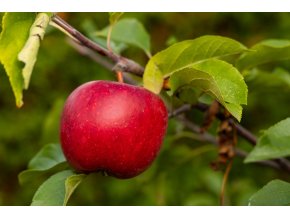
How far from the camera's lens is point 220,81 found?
39.2 inches

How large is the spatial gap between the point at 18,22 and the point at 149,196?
1176mm

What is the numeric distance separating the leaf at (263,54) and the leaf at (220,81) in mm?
230

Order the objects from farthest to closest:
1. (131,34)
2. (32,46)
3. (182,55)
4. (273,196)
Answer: (131,34)
(182,55)
(273,196)
(32,46)

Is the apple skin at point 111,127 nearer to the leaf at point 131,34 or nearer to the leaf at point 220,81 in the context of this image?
the leaf at point 220,81

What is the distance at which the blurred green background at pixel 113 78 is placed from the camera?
7.54 ft

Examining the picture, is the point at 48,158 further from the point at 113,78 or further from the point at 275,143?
the point at 113,78

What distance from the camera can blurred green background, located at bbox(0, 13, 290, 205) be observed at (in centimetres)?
230

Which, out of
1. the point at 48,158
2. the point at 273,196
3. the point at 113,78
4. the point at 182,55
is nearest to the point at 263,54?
the point at 182,55

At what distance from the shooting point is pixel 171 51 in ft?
3.56

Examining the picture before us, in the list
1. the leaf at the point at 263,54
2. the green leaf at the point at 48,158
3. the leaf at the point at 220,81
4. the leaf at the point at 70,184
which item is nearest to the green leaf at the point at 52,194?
the leaf at the point at 70,184

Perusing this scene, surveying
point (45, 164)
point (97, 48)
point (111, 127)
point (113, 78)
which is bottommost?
point (113, 78)

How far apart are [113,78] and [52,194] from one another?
1.65 m

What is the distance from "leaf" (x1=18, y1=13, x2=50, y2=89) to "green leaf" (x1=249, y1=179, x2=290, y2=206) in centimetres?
42

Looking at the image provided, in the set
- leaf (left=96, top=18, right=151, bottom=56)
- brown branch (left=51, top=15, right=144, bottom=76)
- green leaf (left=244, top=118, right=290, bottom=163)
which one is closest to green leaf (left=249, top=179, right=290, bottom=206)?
green leaf (left=244, top=118, right=290, bottom=163)
